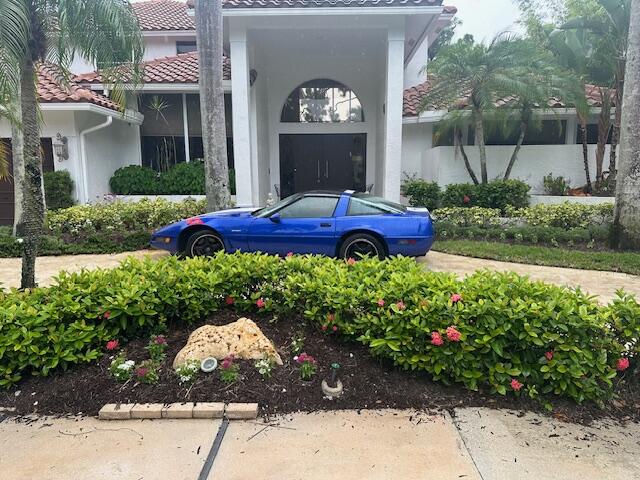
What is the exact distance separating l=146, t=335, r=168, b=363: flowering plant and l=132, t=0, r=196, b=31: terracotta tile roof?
14994mm

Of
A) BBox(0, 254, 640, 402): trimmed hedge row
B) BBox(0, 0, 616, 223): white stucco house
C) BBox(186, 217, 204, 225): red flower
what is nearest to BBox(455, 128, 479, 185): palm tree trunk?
BBox(0, 0, 616, 223): white stucco house

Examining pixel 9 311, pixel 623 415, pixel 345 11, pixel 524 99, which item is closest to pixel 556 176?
→ pixel 524 99

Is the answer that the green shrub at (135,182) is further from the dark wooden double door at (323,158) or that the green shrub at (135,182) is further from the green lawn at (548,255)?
the green lawn at (548,255)

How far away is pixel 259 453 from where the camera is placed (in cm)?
252

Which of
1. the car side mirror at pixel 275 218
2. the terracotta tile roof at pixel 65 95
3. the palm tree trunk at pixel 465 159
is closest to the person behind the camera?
the car side mirror at pixel 275 218

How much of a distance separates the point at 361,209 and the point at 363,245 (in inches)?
22.6

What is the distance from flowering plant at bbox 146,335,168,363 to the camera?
335 cm

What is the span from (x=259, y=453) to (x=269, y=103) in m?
13.4

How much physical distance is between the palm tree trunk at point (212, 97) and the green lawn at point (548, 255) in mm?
4354

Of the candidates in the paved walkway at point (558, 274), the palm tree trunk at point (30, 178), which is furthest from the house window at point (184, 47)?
the paved walkway at point (558, 274)

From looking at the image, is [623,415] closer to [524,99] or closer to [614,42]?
[524,99]

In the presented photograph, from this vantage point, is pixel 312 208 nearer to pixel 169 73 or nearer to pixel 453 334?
pixel 453 334

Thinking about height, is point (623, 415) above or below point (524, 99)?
below

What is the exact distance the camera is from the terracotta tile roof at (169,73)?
1243 centimetres
